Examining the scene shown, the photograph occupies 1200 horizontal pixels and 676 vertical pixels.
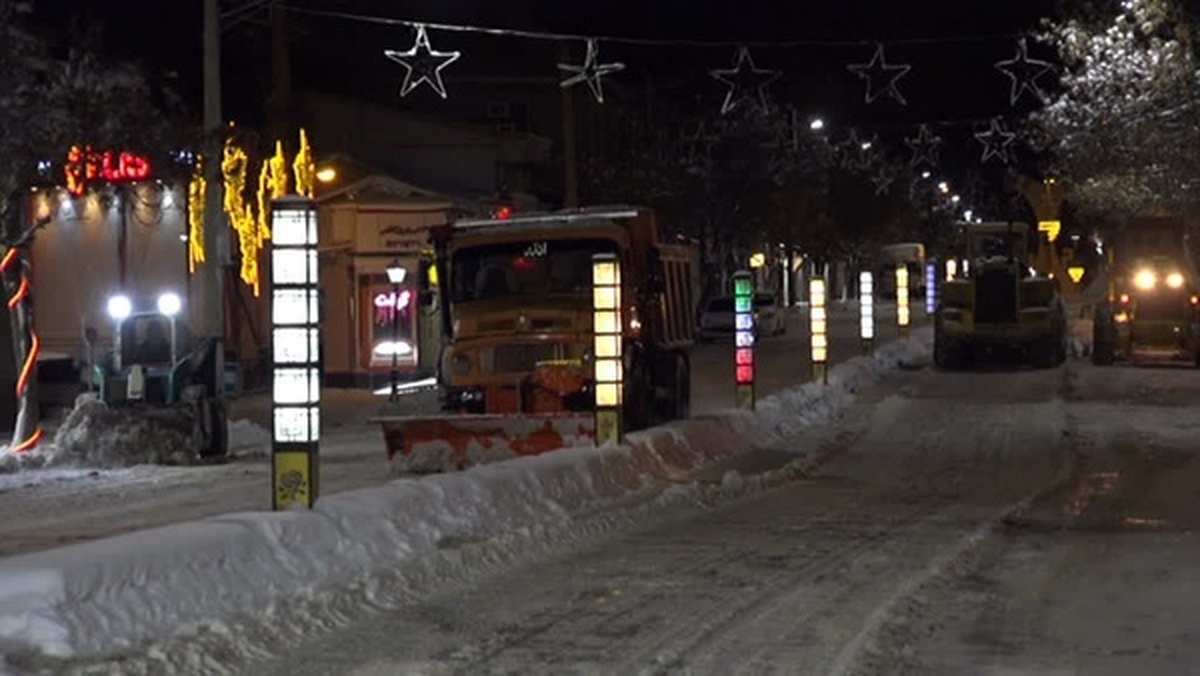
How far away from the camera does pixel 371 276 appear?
129 ft

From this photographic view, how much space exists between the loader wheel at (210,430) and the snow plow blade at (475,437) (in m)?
3.88

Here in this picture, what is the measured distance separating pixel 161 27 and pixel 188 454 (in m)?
17.7

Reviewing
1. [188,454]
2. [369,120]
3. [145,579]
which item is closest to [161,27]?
[369,120]

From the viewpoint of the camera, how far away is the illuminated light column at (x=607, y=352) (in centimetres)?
1964

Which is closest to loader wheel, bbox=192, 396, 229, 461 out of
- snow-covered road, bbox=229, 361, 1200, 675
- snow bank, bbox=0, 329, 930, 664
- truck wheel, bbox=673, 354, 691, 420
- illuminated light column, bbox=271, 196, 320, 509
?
truck wheel, bbox=673, 354, 691, 420

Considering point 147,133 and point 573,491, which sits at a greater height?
point 147,133

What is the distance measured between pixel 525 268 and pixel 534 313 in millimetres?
983

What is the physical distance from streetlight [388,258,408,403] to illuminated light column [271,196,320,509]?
61.6 ft

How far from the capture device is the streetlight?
3397 cm

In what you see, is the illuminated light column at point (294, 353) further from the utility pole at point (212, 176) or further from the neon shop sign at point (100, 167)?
the neon shop sign at point (100, 167)

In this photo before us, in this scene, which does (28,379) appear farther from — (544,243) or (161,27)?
(161,27)

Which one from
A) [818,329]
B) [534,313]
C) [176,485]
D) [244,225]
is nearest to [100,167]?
[176,485]

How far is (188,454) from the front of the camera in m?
23.8

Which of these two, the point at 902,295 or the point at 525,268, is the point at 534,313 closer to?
the point at 525,268
